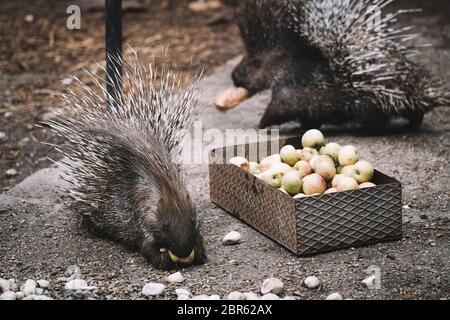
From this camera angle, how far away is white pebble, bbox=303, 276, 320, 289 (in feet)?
10.3

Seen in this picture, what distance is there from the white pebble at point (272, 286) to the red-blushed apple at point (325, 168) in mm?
733

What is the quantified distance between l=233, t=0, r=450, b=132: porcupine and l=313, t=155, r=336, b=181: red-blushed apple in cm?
159

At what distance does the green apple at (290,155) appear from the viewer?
390 centimetres

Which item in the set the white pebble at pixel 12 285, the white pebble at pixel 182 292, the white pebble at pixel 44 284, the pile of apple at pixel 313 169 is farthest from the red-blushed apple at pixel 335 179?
the white pebble at pixel 12 285

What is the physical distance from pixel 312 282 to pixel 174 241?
619mm

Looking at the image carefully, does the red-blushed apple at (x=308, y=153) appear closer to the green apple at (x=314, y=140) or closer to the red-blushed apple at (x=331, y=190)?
the green apple at (x=314, y=140)

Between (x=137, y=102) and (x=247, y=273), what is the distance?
3.41 ft

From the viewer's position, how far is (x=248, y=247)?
144 inches

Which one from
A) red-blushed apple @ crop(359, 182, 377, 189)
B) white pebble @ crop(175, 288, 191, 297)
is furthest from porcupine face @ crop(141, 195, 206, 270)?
red-blushed apple @ crop(359, 182, 377, 189)

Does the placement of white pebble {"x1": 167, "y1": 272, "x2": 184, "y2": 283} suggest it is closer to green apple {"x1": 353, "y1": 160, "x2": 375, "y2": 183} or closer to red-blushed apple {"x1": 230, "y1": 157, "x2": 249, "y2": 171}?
red-blushed apple {"x1": 230, "y1": 157, "x2": 249, "y2": 171}

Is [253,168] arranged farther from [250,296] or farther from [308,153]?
[250,296]
